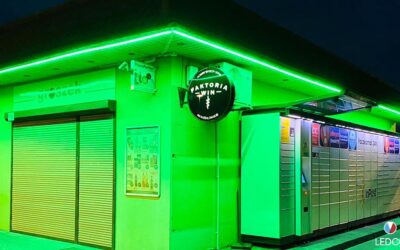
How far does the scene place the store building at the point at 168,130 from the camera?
7.25 m

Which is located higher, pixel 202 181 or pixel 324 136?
pixel 324 136

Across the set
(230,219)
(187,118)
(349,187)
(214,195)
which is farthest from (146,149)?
(349,187)

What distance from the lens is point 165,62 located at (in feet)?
25.3

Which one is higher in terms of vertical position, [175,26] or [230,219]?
[175,26]

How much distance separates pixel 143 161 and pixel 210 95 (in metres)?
1.70

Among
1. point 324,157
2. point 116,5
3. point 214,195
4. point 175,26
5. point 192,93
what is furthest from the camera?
point 324,157

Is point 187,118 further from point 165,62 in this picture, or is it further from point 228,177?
point 228,177

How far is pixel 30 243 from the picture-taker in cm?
903

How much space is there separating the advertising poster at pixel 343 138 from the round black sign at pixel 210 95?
14.2ft

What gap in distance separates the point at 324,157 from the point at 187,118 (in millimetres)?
3409

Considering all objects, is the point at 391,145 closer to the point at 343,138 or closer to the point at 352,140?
the point at 352,140

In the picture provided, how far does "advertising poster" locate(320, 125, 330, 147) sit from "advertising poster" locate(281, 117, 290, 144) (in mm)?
1209

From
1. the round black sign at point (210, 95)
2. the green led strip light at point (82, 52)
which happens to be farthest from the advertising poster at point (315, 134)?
the green led strip light at point (82, 52)

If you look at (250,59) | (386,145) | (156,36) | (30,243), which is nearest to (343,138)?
(386,145)
